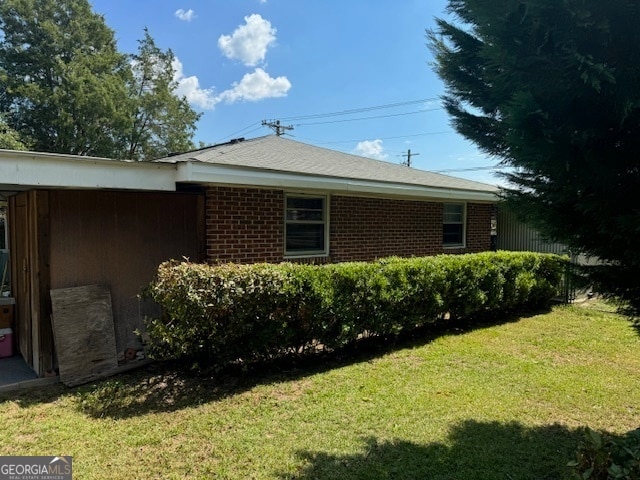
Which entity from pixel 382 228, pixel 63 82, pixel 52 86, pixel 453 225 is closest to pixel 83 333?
pixel 382 228

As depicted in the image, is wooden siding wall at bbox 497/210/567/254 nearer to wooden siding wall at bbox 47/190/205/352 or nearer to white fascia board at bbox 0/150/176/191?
wooden siding wall at bbox 47/190/205/352

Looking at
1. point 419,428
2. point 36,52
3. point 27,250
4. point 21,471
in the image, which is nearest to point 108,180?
point 27,250

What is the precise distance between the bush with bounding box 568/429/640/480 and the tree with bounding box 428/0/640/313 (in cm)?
99

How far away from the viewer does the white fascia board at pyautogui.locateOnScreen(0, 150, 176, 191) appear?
4254 millimetres

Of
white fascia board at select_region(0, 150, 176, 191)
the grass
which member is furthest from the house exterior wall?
the grass

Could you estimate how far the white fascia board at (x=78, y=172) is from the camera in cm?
425

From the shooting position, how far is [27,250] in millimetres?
5488

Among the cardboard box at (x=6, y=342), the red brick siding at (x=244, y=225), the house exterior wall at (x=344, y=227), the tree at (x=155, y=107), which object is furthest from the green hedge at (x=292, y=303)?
the tree at (x=155, y=107)

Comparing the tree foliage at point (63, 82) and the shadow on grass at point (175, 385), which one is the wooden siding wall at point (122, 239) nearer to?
the shadow on grass at point (175, 385)

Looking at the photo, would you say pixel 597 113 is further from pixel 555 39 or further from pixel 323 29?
pixel 323 29

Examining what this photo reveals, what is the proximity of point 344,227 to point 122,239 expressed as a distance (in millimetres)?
3871

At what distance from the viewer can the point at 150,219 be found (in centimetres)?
582

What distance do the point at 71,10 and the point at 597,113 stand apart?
114 feet

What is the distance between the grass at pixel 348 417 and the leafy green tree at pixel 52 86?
26.1 metres
